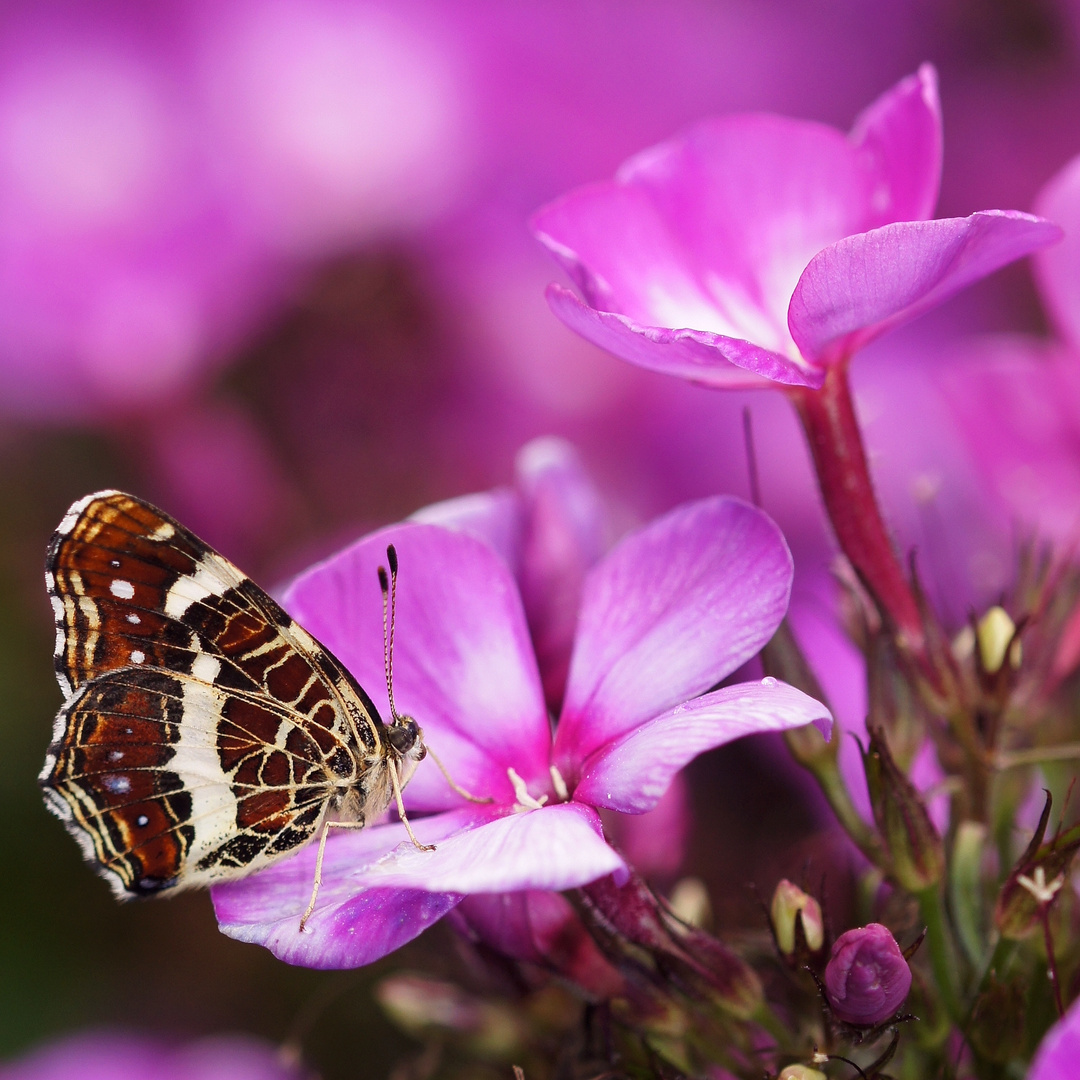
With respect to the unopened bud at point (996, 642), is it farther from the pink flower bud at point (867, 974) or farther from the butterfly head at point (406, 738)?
the butterfly head at point (406, 738)

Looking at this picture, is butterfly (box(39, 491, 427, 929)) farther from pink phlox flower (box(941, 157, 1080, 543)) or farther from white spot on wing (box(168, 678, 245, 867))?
pink phlox flower (box(941, 157, 1080, 543))

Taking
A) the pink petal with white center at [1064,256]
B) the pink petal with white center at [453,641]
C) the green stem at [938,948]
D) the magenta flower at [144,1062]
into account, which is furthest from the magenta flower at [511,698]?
the magenta flower at [144,1062]

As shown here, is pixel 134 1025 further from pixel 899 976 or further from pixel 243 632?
pixel 899 976

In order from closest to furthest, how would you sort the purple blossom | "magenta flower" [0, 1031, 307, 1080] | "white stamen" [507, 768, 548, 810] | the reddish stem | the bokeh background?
the purple blossom, "white stamen" [507, 768, 548, 810], the reddish stem, "magenta flower" [0, 1031, 307, 1080], the bokeh background

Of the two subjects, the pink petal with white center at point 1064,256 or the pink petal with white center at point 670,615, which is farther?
the pink petal with white center at point 1064,256

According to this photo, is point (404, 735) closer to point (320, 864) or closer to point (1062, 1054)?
point (320, 864)

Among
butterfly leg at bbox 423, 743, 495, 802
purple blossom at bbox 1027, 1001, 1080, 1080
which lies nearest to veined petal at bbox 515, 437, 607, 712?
butterfly leg at bbox 423, 743, 495, 802

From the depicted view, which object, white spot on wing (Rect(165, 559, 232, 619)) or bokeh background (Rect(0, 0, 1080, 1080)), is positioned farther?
bokeh background (Rect(0, 0, 1080, 1080))

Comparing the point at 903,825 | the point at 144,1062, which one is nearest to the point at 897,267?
the point at 903,825
